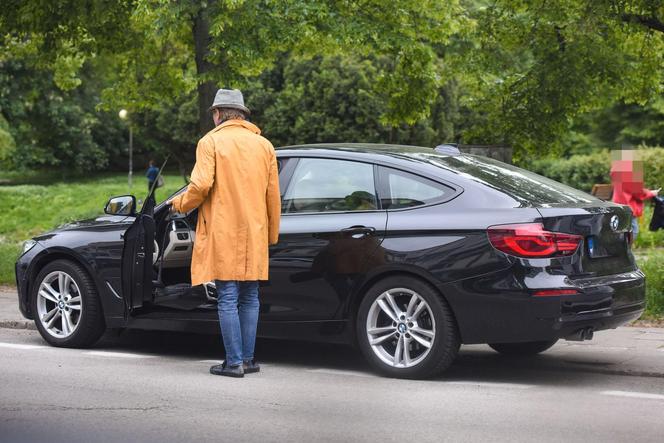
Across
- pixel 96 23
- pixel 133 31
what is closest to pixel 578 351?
pixel 96 23

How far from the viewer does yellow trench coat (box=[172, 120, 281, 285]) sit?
7371 mm

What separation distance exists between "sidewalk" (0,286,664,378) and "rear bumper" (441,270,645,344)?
0.82 meters

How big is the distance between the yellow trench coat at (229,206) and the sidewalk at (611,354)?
75.5 inches

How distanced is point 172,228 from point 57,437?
2.88m

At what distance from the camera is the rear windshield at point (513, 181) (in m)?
7.30

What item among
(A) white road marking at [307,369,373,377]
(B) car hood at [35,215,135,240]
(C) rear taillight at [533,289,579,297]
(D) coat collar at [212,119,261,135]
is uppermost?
(D) coat collar at [212,119,261,135]

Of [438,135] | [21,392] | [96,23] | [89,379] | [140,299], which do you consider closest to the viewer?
[21,392]

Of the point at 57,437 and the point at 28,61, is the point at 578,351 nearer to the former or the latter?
the point at 57,437

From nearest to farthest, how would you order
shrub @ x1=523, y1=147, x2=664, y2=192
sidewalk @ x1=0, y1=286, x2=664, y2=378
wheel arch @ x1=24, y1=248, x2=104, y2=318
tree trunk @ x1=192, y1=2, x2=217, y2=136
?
sidewalk @ x1=0, y1=286, x2=664, y2=378
wheel arch @ x1=24, y1=248, x2=104, y2=318
tree trunk @ x1=192, y1=2, x2=217, y2=136
shrub @ x1=523, y1=147, x2=664, y2=192

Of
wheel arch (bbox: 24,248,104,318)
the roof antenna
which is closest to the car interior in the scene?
wheel arch (bbox: 24,248,104,318)

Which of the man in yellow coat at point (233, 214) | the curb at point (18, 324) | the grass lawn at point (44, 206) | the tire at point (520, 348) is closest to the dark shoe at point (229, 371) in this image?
the man in yellow coat at point (233, 214)

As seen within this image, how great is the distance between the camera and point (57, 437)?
18.8 ft

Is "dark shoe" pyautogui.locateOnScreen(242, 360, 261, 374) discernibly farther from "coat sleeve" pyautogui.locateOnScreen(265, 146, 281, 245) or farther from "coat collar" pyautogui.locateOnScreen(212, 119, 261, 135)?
"coat collar" pyautogui.locateOnScreen(212, 119, 261, 135)

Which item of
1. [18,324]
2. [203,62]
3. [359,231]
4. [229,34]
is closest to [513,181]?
[359,231]
